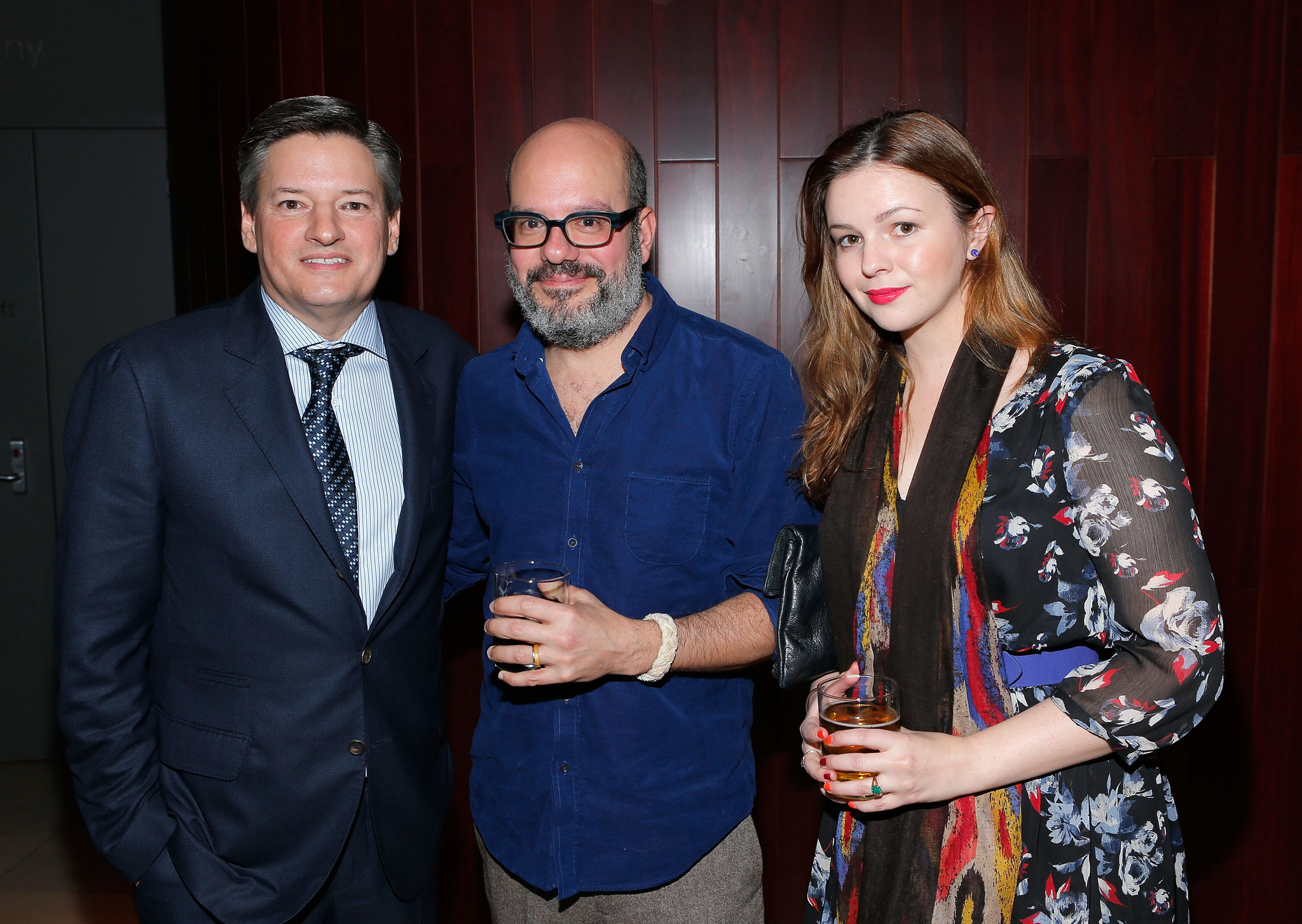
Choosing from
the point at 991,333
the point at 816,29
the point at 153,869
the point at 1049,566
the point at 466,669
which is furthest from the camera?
the point at 466,669

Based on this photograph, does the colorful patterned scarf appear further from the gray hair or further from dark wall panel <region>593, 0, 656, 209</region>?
dark wall panel <region>593, 0, 656, 209</region>

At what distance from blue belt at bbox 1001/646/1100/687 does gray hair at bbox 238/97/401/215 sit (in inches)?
61.2

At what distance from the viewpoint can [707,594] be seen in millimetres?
1891

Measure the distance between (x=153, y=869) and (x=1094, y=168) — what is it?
9.15 feet

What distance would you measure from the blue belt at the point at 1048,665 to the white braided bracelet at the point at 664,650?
58cm

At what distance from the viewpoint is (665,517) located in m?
1.84

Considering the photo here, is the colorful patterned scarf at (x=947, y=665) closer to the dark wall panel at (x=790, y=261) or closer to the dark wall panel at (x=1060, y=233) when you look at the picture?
the dark wall panel at (x=790, y=261)

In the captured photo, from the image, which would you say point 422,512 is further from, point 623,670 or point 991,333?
point 991,333

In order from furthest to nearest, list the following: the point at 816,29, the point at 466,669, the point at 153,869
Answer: the point at 466,669, the point at 816,29, the point at 153,869

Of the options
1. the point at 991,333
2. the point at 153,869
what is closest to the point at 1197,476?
the point at 991,333

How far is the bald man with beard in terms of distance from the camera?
70.7 inches

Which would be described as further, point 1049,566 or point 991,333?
point 991,333

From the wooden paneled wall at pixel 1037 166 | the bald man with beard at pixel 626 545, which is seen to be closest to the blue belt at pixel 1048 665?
the bald man with beard at pixel 626 545

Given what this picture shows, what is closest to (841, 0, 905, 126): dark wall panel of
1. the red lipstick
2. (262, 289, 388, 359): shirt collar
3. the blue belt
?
the red lipstick
